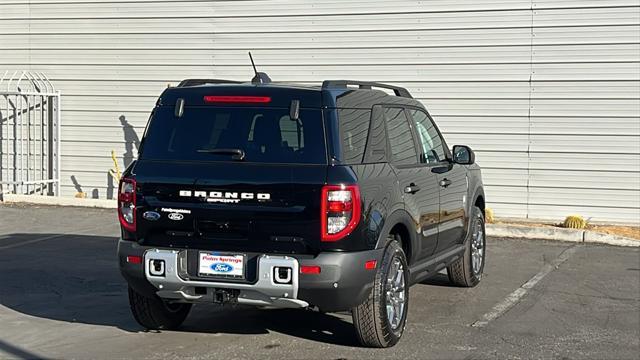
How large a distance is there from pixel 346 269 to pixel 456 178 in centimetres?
279

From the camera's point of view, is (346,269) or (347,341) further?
(347,341)

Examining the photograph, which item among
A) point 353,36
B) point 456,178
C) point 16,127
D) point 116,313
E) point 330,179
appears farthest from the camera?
point 16,127

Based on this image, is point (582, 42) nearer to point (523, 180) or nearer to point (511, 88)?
point (511, 88)

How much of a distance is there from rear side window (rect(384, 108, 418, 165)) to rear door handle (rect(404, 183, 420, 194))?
7.8 inches

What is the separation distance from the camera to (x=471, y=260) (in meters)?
9.12

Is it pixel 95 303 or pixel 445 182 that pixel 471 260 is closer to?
pixel 445 182

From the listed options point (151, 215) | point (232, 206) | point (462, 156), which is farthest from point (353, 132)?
point (462, 156)

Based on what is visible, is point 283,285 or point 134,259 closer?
point 283,285

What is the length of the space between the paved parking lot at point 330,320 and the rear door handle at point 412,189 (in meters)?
1.13

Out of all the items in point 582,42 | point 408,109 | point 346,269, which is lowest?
point 346,269

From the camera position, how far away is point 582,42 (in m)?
14.1

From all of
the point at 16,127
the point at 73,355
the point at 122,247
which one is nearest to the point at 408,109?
the point at 122,247

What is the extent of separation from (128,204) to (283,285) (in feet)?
4.38

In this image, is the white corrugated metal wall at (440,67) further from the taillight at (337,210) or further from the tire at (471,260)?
the taillight at (337,210)
